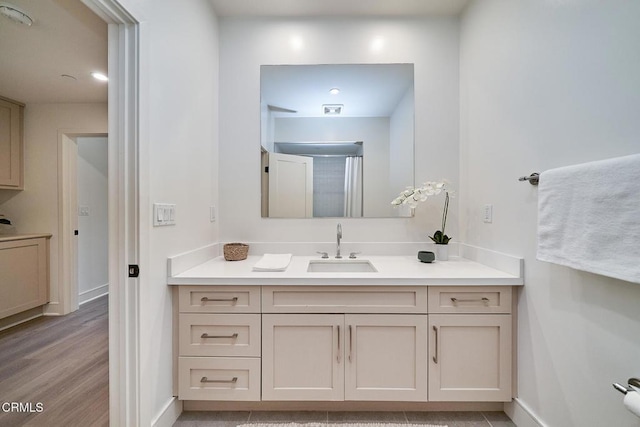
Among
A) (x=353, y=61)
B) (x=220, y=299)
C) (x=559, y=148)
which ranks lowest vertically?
(x=220, y=299)

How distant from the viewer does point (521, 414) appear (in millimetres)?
1383

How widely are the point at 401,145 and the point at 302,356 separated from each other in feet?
5.36

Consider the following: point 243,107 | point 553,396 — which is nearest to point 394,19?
point 243,107

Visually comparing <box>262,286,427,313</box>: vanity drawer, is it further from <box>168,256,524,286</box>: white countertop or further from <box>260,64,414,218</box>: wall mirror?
<box>260,64,414,218</box>: wall mirror

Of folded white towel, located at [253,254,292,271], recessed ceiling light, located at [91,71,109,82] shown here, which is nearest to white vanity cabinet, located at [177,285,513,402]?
folded white towel, located at [253,254,292,271]

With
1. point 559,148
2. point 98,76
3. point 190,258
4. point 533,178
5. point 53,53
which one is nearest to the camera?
point 559,148

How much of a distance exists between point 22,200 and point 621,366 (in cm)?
495

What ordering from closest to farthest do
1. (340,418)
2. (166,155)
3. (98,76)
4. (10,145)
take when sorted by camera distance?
1. (166,155)
2. (340,418)
3. (98,76)
4. (10,145)

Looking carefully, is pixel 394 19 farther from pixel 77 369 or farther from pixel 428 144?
pixel 77 369

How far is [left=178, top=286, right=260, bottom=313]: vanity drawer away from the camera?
1.43m

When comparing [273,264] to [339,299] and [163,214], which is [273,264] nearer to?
[339,299]

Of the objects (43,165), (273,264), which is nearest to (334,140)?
(273,264)

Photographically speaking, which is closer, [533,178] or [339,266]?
[533,178]

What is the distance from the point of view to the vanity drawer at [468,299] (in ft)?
4.67
